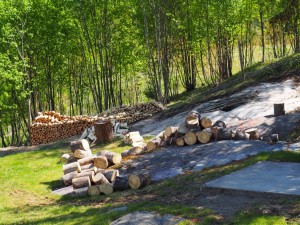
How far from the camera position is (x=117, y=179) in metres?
11.4

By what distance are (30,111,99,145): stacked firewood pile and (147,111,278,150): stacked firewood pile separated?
8.30m

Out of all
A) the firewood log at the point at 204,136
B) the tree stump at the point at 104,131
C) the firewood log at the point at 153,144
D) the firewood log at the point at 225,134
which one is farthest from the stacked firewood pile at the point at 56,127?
the firewood log at the point at 225,134

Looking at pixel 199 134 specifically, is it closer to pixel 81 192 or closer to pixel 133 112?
pixel 81 192

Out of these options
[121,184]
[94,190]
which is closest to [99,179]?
[94,190]

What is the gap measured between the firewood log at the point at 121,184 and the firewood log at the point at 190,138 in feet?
11.2

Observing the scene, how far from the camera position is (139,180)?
1094 cm

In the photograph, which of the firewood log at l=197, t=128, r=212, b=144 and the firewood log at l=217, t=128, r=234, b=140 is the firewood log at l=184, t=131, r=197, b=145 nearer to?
the firewood log at l=197, t=128, r=212, b=144

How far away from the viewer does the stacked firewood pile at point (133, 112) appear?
73.9 feet

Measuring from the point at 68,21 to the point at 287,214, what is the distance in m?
24.5

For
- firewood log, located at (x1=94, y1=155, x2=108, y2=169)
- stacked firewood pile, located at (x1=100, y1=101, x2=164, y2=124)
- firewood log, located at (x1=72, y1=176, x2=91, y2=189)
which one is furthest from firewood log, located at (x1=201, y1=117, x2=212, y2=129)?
stacked firewood pile, located at (x1=100, y1=101, x2=164, y2=124)

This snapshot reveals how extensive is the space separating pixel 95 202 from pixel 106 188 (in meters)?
0.73

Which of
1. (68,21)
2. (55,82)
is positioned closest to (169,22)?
(68,21)

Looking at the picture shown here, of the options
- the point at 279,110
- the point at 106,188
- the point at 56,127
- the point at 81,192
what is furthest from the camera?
the point at 56,127

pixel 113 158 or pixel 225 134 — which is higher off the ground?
pixel 225 134
